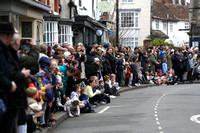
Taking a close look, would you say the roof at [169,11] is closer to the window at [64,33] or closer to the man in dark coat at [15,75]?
the window at [64,33]

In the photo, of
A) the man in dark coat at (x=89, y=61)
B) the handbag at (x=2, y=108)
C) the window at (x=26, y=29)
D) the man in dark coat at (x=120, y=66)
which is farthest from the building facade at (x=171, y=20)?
the handbag at (x=2, y=108)

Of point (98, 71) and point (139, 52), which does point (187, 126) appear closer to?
point (98, 71)

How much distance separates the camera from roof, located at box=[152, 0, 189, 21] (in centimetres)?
7912

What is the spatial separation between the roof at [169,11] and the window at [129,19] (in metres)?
8.10

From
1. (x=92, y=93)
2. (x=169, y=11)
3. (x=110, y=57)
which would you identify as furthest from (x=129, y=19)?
(x=92, y=93)

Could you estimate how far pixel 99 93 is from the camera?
1827 centimetres

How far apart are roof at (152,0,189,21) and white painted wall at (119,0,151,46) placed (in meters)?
7.76

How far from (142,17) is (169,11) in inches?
669

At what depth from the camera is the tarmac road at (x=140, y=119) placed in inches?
468

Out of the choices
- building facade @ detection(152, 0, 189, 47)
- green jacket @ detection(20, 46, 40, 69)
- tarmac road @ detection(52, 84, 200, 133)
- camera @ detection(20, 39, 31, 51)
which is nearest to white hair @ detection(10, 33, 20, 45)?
green jacket @ detection(20, 46, 40, 69)

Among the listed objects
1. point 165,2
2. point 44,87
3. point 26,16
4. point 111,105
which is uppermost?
point 165,2

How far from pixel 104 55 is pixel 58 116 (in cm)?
1026

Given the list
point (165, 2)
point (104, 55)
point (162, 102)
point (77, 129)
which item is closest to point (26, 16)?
point (104, 55)

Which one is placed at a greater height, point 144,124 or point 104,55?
point 104,55
